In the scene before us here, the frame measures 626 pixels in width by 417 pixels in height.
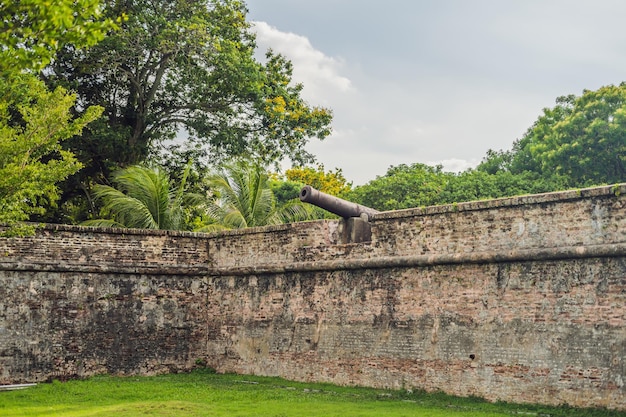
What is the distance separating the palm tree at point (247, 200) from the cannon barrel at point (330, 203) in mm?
6853

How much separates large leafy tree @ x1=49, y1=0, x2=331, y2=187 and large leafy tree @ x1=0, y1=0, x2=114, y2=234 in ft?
15.3

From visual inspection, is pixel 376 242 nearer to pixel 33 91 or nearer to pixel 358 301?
pixel 358 301

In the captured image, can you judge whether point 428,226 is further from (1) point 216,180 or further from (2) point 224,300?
(1) point 216,180

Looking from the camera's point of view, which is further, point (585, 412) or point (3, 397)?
point (3, 397)

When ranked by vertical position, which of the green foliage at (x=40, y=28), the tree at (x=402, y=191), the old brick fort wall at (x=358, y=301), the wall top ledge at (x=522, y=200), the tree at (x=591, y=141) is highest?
the tree at (x=591, y=141)

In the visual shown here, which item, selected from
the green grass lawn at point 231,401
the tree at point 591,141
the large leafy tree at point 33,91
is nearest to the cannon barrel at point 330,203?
the green grass lawn at point 231,401

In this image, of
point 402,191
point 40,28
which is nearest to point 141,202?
point 40,28

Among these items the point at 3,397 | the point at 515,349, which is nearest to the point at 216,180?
the point at 3,397

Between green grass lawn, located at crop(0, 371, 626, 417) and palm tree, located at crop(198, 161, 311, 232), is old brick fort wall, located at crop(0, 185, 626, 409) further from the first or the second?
palm tree, located at crop(198, 161, 311, 232)

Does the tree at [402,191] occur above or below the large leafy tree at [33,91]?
above

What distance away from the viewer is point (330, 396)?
11977 millimetres

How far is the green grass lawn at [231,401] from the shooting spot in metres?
10.4

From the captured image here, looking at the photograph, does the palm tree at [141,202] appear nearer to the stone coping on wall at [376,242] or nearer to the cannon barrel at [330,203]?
the stone coping on wall at [376,242]

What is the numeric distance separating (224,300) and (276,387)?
2805 millimetres
